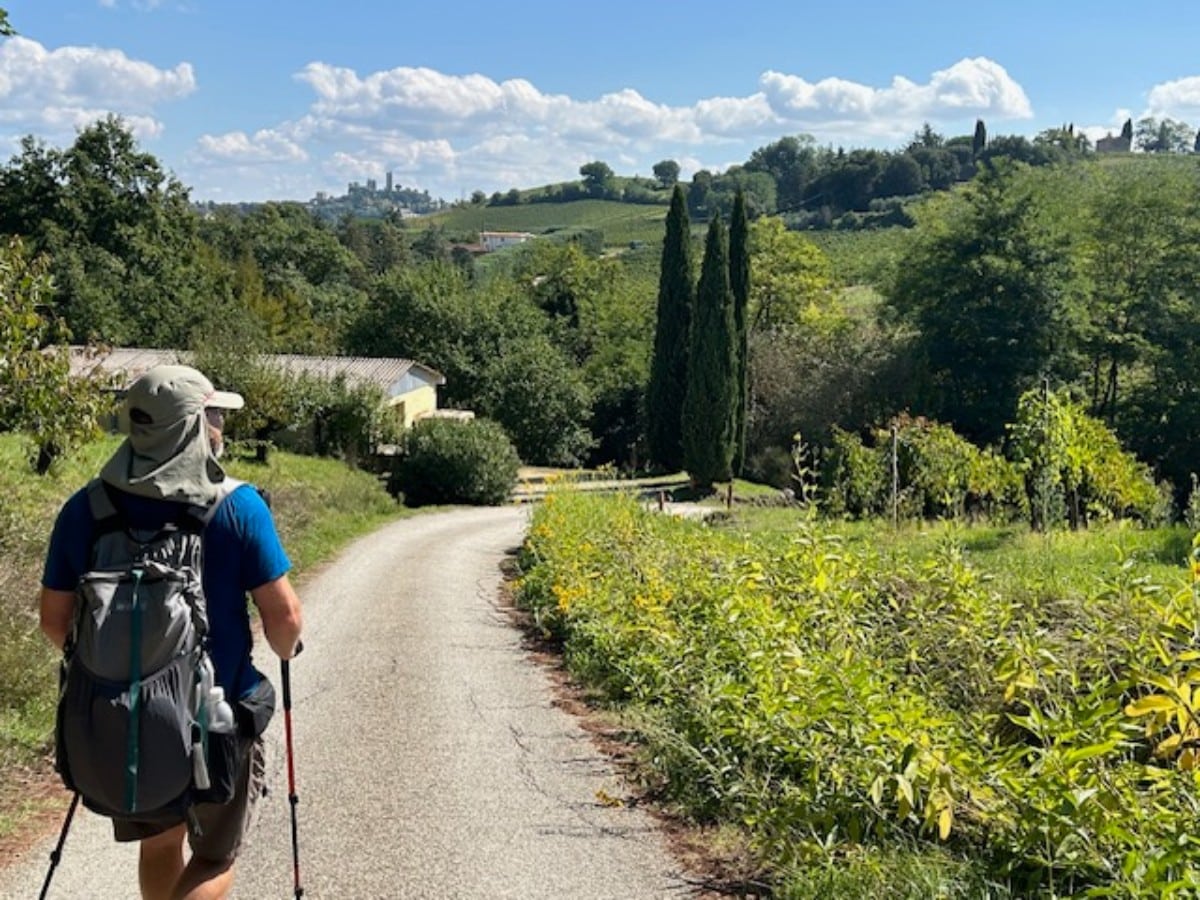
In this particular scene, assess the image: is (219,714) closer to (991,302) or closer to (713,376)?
(713,376)

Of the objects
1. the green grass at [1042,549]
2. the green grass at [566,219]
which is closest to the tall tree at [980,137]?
the green grass at [566,219]

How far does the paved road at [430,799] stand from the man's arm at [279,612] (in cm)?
176

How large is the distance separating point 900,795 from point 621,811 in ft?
7.33

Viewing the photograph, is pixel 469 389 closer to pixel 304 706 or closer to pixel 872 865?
pixel 304 706

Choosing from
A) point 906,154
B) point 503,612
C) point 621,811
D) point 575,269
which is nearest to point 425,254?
point 575,269

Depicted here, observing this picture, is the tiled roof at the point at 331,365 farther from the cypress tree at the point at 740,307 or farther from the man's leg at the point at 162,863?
the man's leg at the point at 162,863

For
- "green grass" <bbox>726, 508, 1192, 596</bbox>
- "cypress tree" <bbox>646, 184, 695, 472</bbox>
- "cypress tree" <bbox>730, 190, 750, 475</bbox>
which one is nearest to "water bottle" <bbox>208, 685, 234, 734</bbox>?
"green grass" <bbox>726, 508, 1192, 596</bbox>

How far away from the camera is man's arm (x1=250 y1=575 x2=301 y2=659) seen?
10.7ft

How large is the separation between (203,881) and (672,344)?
34762 mm

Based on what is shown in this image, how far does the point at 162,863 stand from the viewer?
10.9ft

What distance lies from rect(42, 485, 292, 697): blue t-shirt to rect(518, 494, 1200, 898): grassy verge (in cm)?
235

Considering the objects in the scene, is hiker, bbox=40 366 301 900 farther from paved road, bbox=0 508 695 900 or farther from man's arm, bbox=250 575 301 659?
paved road, bbox=0 508 695 900

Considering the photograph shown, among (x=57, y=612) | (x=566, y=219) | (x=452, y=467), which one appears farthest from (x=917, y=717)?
(x=566, y=219)

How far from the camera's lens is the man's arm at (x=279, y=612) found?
3256 millimetres
